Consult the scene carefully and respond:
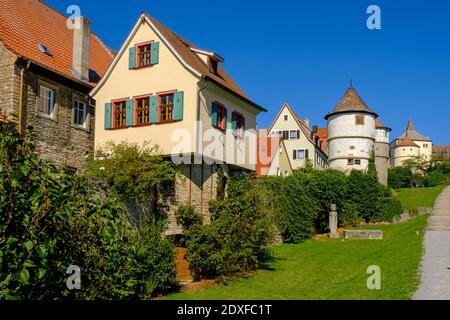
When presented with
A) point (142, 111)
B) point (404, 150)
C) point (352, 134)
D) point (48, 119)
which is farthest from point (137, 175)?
point (404, 150)

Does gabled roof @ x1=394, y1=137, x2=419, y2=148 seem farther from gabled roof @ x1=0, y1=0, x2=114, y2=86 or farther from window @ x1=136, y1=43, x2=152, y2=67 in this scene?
window @ x1=136, y1=43, x2=152, y2=67

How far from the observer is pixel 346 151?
199 feet

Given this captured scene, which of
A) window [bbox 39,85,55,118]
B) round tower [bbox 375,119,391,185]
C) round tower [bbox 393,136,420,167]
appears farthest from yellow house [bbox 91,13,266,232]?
round tower [bbox 393,136,420,167]

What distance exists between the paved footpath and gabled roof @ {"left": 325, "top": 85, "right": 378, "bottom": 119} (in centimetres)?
2189

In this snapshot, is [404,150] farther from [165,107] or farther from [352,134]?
[165,107]

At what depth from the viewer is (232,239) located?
2095 centimetres

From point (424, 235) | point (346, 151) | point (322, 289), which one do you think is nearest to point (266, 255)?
point (322, 289)

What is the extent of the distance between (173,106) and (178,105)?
279 mm

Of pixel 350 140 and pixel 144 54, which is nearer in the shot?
pixel 144 54

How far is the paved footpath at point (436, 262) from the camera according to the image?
48.2 feet

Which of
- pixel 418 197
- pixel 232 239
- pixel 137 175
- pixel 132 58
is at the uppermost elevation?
pixel 132 58

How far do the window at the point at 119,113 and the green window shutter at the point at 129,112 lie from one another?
38cm
